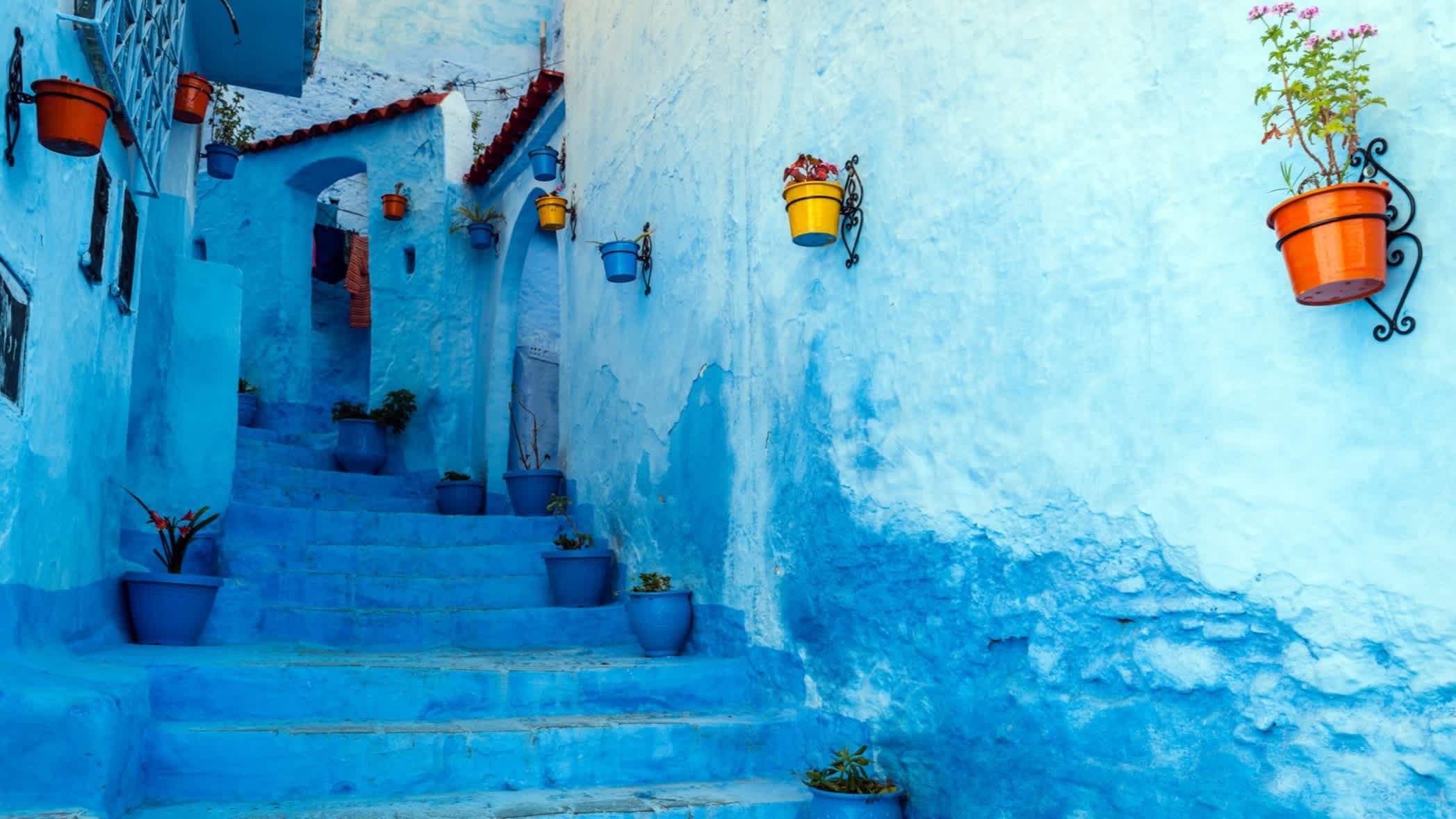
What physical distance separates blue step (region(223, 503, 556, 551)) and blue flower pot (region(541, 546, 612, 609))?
695 millimetres

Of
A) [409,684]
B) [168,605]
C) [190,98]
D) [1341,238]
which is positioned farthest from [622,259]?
[1341,238]

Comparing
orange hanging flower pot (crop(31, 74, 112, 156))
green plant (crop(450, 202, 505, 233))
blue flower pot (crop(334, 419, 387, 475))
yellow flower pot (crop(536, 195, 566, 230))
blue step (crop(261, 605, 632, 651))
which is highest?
green plant (crop(450, 202, 505, 233))

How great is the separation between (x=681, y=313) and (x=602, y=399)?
138 cm

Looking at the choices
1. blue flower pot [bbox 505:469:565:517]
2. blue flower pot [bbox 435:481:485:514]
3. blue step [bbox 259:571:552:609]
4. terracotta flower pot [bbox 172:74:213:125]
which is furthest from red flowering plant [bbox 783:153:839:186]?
blue flower pot [bbox 435:481:485:514]

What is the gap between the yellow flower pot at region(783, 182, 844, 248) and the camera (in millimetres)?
4043

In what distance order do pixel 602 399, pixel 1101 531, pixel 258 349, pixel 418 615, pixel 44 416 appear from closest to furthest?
1. pixel 1101 531
2. pixel 44 416
3. pixel 418 615
4. pixel 602 399
5. pixel 258 349

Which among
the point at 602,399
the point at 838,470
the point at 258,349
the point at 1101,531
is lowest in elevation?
the point at 1101,531

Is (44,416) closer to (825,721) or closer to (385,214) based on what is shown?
(825,721)

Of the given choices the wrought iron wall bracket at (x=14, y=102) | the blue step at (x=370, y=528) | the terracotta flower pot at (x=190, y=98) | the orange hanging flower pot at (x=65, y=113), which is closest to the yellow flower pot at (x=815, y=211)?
the orange hanging flower pot at (x=65, y=113)

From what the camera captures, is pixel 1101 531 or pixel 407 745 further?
pixel 407 745

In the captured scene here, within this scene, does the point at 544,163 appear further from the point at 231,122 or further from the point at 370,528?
the point at 231,122

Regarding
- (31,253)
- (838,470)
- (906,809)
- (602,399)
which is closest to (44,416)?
(31,253)

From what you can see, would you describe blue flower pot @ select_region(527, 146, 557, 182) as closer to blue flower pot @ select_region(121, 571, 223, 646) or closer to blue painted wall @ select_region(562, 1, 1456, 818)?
blue painted wall @ select_region(562, 1, 1456, 818)

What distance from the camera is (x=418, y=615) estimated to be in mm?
5395
